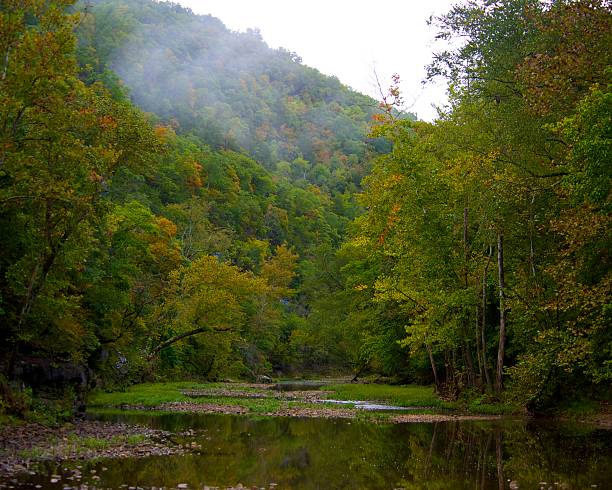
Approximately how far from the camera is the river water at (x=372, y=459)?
41.4ft

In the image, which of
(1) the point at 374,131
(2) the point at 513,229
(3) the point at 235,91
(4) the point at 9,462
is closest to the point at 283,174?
(3) the point at 235,91

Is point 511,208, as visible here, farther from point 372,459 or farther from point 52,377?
point 52,377

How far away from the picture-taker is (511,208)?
24156 mm

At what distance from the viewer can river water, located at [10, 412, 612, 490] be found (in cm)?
1261

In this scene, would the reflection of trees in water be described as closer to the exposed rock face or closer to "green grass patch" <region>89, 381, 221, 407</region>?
the exposed rock face

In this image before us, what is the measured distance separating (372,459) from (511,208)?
1244 cm

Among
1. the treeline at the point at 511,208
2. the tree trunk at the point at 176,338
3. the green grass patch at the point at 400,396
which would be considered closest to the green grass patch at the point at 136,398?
the tree trunk at the point at 176,338

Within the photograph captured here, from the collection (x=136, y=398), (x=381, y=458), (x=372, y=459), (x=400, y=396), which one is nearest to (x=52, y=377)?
(x=136, y=398)

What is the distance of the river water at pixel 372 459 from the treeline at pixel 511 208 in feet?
12.9

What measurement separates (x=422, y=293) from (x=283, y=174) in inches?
4580

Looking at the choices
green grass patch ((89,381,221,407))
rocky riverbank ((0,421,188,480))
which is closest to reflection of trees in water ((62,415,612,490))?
rocky riverbank ((0,421,188,480))

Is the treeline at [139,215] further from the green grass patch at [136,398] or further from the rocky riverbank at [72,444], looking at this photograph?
the rocky riverbank at [72,444]

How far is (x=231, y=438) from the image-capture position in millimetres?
19234

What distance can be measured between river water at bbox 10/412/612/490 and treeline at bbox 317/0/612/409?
3.94m
